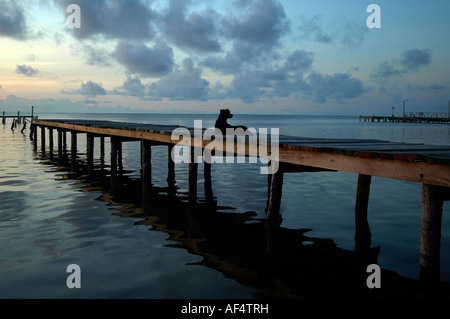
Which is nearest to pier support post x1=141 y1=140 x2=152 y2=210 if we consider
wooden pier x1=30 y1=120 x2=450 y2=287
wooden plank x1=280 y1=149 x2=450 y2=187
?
wooden pier x1=30 y1=120 x2=450 y2=287

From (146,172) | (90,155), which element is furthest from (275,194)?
(90,155)

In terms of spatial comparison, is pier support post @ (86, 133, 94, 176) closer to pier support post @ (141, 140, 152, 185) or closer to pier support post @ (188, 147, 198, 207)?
pier support post @ (141, 140, 152, 185)

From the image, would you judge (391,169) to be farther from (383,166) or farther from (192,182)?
(192,182)

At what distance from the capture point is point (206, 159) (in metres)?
15.2

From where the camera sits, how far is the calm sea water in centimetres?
680

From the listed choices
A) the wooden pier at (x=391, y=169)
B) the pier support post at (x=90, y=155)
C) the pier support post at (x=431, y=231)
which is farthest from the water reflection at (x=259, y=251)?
the pier support post at (x=90, y=155)

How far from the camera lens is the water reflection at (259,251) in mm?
6664

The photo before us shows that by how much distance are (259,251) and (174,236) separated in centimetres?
202

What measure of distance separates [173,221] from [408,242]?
5377 mm

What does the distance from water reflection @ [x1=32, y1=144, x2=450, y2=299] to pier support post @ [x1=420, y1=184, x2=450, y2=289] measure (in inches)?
9.1

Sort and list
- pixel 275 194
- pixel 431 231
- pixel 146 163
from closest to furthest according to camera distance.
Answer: pixel 431 231 < pixel 275 194 < pixel 146 163

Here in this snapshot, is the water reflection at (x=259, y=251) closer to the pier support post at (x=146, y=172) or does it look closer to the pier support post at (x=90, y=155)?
the pier support post at (x=146, y=172)

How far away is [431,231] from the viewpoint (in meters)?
6.63
